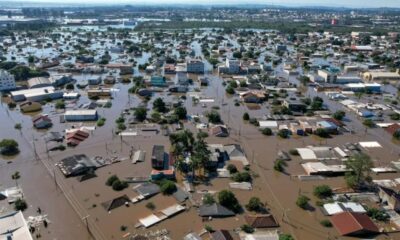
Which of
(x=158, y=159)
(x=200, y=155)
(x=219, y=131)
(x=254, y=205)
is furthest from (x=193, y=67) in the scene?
(x=254, y=205)

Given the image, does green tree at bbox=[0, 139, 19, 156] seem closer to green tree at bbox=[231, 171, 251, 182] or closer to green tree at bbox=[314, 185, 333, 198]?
green tree at bbox=[231, 171, 251, 182]

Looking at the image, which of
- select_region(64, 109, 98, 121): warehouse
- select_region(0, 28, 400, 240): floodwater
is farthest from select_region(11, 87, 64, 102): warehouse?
select_region(64, 109, 98, 121): warehouse

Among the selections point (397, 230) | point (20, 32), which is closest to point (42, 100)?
point (397, 230)

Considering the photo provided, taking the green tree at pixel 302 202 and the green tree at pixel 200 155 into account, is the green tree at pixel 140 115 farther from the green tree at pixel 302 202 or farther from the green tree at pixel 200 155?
the green tree at pixel 302 202

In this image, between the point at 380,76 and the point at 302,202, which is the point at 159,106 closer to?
the point at 302,202

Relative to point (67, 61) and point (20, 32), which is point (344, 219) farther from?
point (20, 32)
